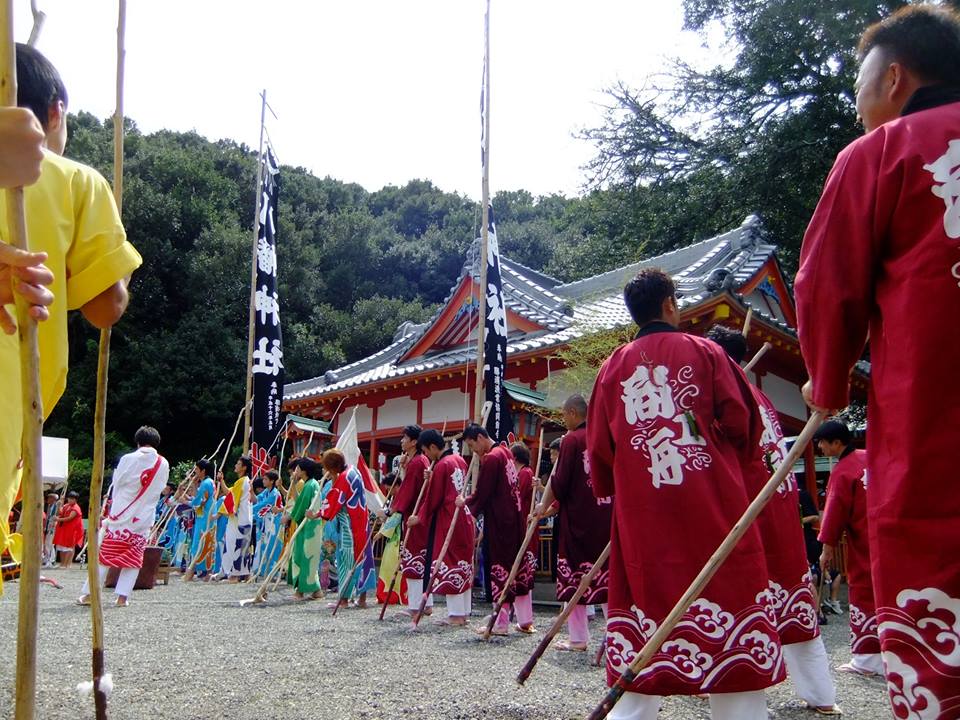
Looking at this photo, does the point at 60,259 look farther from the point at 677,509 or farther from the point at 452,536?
the point at 452,536

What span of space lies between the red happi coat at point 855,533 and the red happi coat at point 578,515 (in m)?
1.48

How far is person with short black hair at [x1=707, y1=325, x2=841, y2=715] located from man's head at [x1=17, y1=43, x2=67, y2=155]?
272cm

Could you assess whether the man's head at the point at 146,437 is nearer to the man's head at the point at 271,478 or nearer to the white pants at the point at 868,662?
the man's head at the point at 271,478

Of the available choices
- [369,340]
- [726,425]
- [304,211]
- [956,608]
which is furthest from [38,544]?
[304,211]

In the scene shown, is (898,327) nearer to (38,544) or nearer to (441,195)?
(38,544)

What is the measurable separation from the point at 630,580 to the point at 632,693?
1.29ft

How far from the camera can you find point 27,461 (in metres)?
1.53

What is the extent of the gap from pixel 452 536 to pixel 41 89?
19.6ft

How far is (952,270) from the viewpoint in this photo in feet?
5.08

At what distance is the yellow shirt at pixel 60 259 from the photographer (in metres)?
1.71

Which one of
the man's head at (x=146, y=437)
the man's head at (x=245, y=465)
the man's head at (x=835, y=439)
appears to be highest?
the man's head at (x=146, y=437)

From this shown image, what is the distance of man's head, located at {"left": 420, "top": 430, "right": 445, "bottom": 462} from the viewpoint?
26.3 ft

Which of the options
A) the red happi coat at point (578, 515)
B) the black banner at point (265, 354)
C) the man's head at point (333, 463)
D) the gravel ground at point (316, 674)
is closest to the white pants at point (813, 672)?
the gravel ground at point (316, 674)

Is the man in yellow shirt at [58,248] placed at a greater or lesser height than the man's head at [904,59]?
lesser
